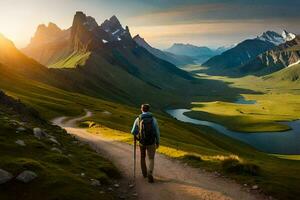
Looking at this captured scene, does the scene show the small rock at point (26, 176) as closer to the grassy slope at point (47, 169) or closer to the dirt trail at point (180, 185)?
the grassy slope at point (47, 169)

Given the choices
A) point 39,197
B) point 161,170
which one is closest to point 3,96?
point 161,170

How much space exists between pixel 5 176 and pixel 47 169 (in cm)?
288

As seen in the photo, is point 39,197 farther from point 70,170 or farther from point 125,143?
point 125,143

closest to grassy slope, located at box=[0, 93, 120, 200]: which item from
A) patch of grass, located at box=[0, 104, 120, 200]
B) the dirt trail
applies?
patch of grass, located at box=[0, 104, 120, 200]

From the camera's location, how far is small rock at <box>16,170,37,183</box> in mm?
22578

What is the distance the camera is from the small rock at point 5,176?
22.1 m

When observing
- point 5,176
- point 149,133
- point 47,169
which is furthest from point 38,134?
point 5,176

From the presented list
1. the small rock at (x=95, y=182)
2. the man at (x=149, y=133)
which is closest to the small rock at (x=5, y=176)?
the small rock at (x=95, y=182)

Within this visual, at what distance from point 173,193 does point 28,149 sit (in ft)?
36.3

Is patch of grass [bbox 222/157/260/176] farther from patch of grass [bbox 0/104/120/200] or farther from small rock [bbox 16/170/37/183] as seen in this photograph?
small rock [bbox 16/170/37/183]

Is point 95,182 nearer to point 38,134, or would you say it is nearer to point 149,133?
point 149,133

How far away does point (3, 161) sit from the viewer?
24.6 meters

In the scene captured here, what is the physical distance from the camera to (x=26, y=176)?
22.8 m

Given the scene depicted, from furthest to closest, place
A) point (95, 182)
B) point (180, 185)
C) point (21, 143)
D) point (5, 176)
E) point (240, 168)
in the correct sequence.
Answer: point (240, 168), point (21, 143), point (180, 185), point (95, 182), point (5, 176)
